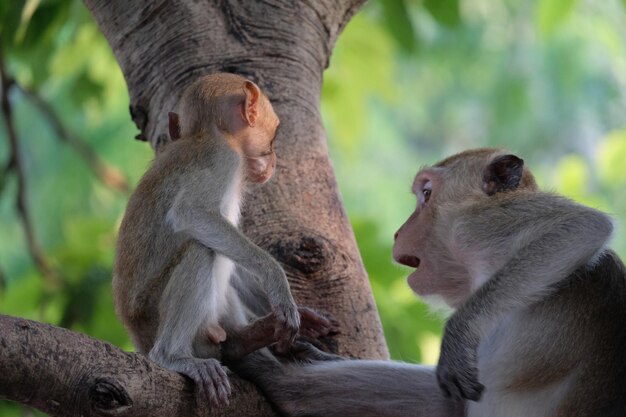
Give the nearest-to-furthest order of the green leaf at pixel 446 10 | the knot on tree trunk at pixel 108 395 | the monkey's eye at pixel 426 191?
the knot on tree trunk at pixel 108 395 → the monkey's eye at pixel 426 191 → the green leaf at pixel 446 10

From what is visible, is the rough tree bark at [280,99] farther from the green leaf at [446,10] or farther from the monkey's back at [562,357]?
the green leaf at [446,10]

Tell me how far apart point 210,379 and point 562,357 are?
1182mm

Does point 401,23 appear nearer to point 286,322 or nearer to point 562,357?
point 562,357

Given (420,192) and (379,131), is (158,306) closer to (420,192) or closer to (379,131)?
(420,192)

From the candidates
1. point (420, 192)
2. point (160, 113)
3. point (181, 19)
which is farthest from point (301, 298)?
point (181, 19)

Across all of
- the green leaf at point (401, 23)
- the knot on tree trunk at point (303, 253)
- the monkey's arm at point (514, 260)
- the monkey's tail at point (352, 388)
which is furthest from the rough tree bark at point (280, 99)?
the green leaf at point (401, 23)

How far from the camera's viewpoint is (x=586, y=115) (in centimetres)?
2556

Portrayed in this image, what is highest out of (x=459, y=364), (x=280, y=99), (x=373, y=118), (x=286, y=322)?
(x=373, y=118)

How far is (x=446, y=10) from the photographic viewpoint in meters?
5.75

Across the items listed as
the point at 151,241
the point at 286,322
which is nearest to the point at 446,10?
the point at 151,241

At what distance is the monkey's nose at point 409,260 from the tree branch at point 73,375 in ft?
4.56

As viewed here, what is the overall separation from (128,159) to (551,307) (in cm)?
707

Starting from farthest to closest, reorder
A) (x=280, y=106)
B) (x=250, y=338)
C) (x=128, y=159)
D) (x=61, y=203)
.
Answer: (x=128, y=159) < (x=61, y=203) < (x=280, y=106) < (x=250, y=338)

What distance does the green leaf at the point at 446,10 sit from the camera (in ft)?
18.8
